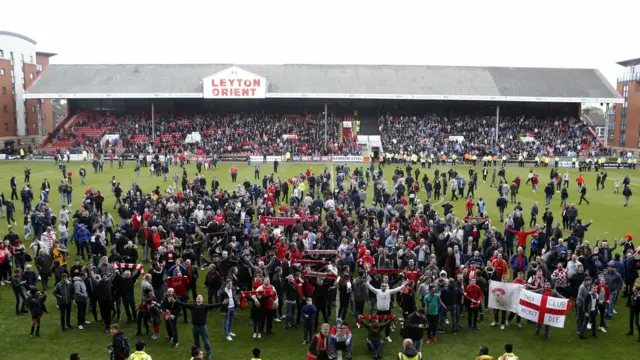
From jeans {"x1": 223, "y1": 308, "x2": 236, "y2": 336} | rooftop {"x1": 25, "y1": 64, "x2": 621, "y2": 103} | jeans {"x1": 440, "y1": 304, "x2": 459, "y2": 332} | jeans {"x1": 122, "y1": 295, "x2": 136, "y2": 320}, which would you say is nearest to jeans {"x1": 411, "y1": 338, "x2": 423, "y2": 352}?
jeans {"x1": 440, "y1": 304, "x2": 459, "y2": 332}

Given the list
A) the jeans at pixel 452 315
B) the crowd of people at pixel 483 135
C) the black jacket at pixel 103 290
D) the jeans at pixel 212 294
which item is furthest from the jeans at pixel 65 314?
the crowd of people at pixel 483 135

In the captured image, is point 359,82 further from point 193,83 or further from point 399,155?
point 193,83

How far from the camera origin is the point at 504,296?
11.7 metres

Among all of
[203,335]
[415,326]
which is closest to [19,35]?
[203,335]

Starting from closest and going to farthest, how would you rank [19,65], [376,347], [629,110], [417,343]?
[417,343] < [376,347] < [629,110] < [19,65]

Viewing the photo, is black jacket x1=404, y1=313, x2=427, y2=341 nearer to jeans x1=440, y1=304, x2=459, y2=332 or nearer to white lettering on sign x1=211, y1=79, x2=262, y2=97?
jeans x1=440, y1=304, x2=459, y2=332

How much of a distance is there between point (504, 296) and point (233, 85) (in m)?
44.0

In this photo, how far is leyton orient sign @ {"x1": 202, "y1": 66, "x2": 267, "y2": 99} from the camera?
51.7 meters

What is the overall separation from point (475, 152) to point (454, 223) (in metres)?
29.7

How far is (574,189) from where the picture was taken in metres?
31.2

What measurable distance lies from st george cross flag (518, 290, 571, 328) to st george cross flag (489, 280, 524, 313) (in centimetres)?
13

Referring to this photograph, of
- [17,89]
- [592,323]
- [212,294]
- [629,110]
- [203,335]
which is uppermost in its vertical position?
[17,89]

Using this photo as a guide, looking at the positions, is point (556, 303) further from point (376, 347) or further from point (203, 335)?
point (203, 335)

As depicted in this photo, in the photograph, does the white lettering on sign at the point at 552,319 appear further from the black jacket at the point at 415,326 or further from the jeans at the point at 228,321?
the jeans at the point at 228,321
